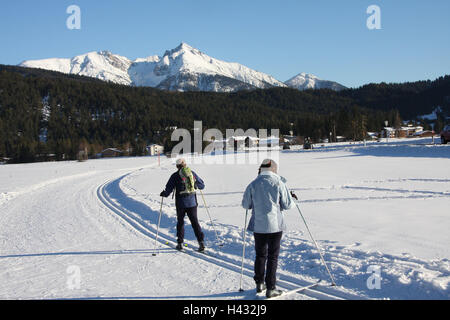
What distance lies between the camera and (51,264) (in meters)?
6.70

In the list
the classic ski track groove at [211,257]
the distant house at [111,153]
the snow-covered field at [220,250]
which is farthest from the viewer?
the distant house at [111,153]

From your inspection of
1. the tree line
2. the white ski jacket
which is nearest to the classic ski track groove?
the white ski jacket

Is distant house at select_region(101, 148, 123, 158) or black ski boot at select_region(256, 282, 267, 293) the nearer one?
black ski boot at select_region(256, 282, 267, 293)

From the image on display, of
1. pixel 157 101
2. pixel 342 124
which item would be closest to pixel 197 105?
pixel 157 101

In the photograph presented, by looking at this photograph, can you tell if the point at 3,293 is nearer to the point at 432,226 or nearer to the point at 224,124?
the point at 432,226

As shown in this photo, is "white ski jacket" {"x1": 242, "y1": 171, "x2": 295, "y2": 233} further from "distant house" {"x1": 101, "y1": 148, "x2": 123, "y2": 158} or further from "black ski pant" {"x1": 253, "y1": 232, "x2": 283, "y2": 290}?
"distant house" {"x1": 101, "y1": 148, "x2": 123, "y2": 158}

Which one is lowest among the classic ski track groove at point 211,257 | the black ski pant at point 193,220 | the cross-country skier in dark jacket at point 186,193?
the classic ski track groove at point 211,257

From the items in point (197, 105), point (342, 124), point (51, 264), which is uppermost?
point (197, 105)

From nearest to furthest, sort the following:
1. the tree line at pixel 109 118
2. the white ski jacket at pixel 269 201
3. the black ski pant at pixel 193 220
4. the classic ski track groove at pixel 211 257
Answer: the white ski jacket at pixel 269 201, the classic ski track groove at pixel 211 257, the black ski pant at pixel 193 220, the tree line at pixel 109 118

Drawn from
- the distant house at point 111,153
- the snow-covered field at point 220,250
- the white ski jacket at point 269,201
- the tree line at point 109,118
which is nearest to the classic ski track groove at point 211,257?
the snow-covered field at point 220,250

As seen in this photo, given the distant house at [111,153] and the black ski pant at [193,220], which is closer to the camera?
the black ski pant at [193,220]

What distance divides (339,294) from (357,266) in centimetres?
108

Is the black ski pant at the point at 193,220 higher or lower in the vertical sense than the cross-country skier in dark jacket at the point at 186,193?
lower

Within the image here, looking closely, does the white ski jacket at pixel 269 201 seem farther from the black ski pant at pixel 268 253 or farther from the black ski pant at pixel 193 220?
the black ski pant at pixel 193 220
